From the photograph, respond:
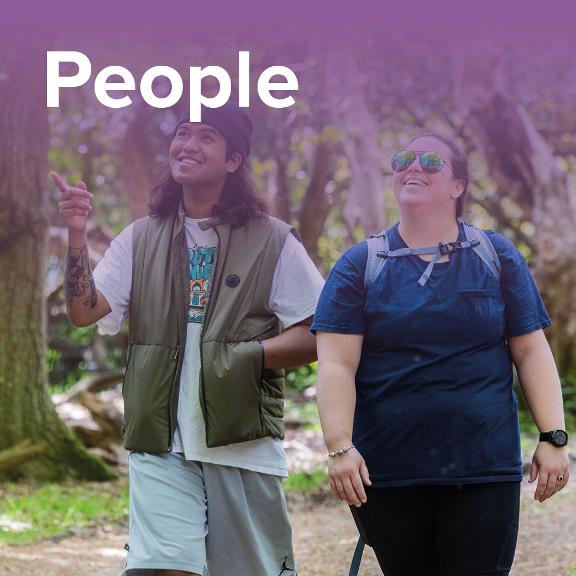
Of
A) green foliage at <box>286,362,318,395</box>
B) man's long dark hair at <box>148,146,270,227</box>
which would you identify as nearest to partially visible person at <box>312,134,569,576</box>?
man's long dark hair at <box>148,146,270,227</box>

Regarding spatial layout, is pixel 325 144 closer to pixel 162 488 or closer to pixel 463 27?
pixel 463 27

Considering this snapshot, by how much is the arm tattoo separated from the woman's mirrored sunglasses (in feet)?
3.88

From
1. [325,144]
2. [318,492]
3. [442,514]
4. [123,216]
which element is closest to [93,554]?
[318,492]

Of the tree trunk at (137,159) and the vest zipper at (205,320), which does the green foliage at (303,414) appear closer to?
the tree trunk at (137,159)

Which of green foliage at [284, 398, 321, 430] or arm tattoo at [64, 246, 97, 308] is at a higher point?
arm tattoo at [64, 246, 97, 308]

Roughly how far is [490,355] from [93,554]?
13.8 feet

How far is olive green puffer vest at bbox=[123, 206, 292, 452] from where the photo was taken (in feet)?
11.2

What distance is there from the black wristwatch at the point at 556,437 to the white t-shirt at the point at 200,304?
38.9 inches

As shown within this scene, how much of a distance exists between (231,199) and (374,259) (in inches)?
33.8

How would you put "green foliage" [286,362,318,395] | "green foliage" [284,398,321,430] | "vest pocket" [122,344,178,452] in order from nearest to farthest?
"vest pocket" [122,344,178,452]
"green foliage" [284,398,321,430]
"green foliage" [286,362,318,395]

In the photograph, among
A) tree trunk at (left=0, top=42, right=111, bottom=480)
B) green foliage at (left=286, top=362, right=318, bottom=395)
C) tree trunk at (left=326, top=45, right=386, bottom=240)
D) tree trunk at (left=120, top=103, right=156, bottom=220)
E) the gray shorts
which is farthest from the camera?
green foliage at (left=286, top=362, right=318, bottom=395)

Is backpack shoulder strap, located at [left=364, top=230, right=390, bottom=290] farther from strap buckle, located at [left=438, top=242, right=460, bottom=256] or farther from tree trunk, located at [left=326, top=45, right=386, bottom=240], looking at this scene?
tree trunk, located at [left=326, top=45, right=386, bottom=240]

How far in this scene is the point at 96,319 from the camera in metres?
3.63

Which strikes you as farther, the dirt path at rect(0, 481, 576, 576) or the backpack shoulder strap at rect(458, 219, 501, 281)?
the dirt path at rect(0, 481, 576, 576)
